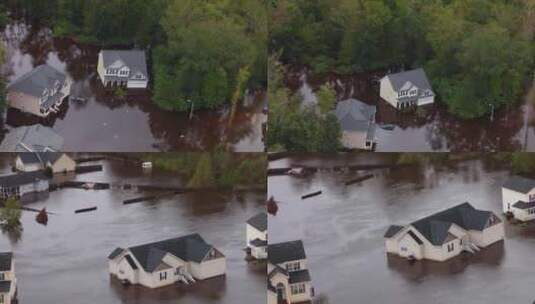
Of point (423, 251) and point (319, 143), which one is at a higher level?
point (319, 143)

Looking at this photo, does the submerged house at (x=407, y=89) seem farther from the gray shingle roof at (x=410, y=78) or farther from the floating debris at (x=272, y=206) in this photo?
the floating debris at (x=272, y=206)

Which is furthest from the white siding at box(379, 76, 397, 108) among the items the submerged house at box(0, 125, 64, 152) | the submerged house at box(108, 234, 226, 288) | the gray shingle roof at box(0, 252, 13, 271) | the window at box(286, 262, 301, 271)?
the gray shingle roof at box(0, 252, 13, 271)

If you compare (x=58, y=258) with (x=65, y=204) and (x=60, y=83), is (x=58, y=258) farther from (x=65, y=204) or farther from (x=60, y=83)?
(x=60, y=83)

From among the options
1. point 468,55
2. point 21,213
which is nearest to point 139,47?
point 21,213

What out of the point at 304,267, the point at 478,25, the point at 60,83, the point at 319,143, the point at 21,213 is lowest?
the point at 304,267

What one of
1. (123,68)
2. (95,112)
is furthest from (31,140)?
(123,68)

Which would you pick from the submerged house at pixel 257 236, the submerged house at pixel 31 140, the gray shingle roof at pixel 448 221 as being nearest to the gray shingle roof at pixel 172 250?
the submerged house at pixel 257 236

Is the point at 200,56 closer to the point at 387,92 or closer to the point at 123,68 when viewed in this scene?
the point at 123,68
